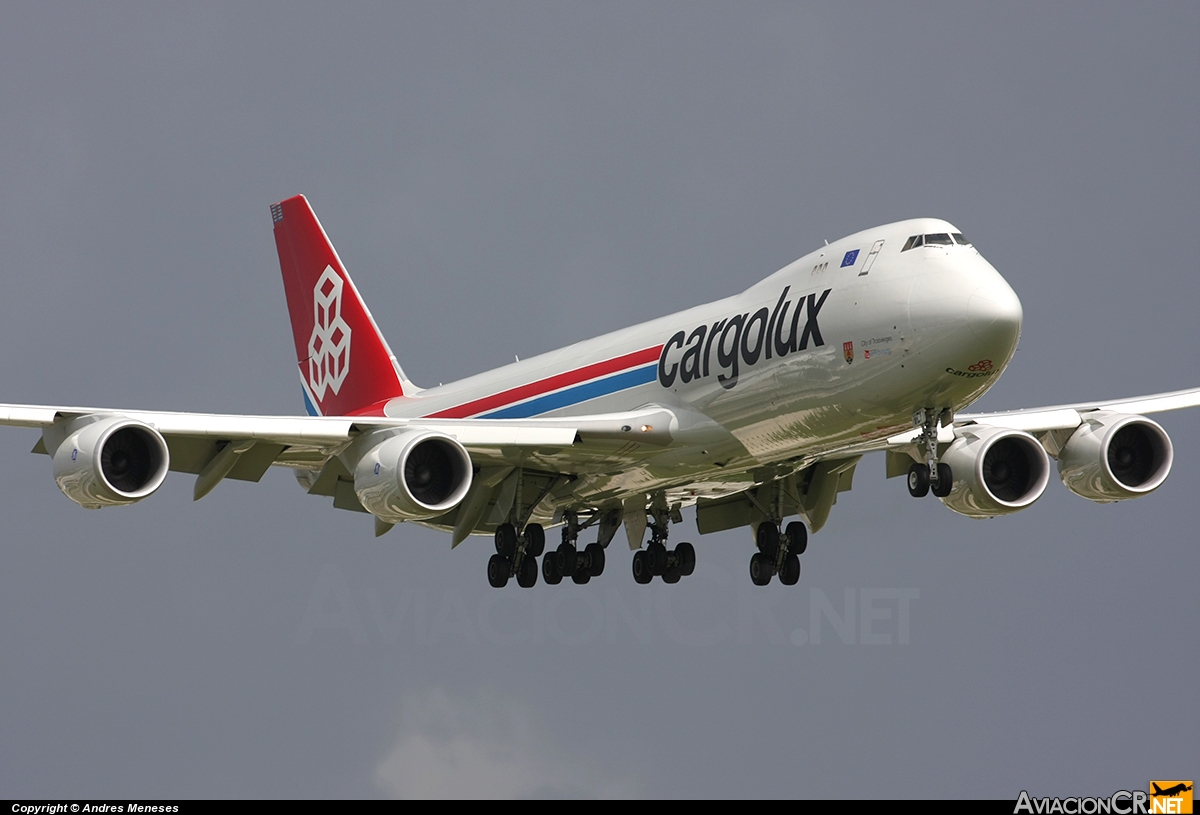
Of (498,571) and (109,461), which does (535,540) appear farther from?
(109,461)

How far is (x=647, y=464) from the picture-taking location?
3228 centimetres

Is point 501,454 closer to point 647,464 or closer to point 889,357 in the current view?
point 647,464

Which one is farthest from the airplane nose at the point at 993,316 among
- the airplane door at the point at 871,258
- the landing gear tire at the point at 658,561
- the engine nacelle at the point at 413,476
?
the landing gear tire at the point at 658,561

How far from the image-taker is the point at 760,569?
1428 inches

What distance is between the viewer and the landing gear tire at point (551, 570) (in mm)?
36594

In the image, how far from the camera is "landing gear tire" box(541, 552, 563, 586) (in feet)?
120

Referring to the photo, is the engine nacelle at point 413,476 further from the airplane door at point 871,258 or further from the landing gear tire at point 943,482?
the landing gear tire at point 943,482

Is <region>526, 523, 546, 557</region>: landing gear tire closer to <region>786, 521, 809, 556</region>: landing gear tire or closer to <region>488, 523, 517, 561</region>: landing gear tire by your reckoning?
<region>488, 523, 517, 561</region>: landing gear tire

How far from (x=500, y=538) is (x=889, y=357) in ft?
36.2

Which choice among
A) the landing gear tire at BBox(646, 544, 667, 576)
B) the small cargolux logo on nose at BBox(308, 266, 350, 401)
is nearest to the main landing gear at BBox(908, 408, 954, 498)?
the landing gear tire at BBox(646, 544, 667, 576)

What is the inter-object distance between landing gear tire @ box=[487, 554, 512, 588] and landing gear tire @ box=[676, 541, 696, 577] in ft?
14.6

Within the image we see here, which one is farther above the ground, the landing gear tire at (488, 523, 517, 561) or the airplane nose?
the airplane nose

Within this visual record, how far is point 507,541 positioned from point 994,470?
10205 mm

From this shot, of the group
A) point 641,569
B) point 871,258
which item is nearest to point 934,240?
point 871,258
